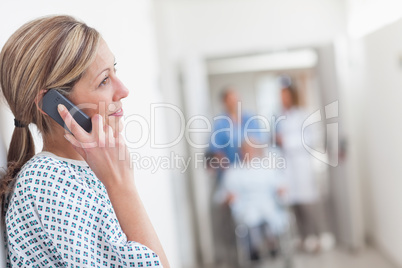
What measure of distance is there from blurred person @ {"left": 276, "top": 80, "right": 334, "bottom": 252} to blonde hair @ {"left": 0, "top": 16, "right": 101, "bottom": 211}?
2433 mm

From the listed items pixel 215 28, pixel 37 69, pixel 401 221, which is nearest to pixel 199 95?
pixel 215 28

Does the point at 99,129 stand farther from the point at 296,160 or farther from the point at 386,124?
the point at 296,160

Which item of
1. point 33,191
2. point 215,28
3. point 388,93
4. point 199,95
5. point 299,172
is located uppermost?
point 215,28

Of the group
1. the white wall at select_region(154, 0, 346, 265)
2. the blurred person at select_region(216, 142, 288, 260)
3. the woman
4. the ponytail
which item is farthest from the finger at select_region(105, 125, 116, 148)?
the white wall at select_region(154, 0, 346, 265)

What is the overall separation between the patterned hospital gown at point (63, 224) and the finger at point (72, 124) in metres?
0.04

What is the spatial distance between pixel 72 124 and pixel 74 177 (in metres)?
0.06

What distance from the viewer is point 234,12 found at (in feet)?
8.98

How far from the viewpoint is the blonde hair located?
49 centimetres

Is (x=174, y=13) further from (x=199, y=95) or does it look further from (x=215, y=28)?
(x=199, y=95)

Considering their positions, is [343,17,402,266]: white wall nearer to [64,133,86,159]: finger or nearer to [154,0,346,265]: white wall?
[64,133,86,159]: finger

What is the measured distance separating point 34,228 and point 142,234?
12cm

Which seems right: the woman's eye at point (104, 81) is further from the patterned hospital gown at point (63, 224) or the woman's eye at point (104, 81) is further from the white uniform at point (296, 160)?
the white uniform at point (296, 160)

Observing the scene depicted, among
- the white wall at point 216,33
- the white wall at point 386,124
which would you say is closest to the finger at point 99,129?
the white wall at point 386,124

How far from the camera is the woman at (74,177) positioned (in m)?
0.48
